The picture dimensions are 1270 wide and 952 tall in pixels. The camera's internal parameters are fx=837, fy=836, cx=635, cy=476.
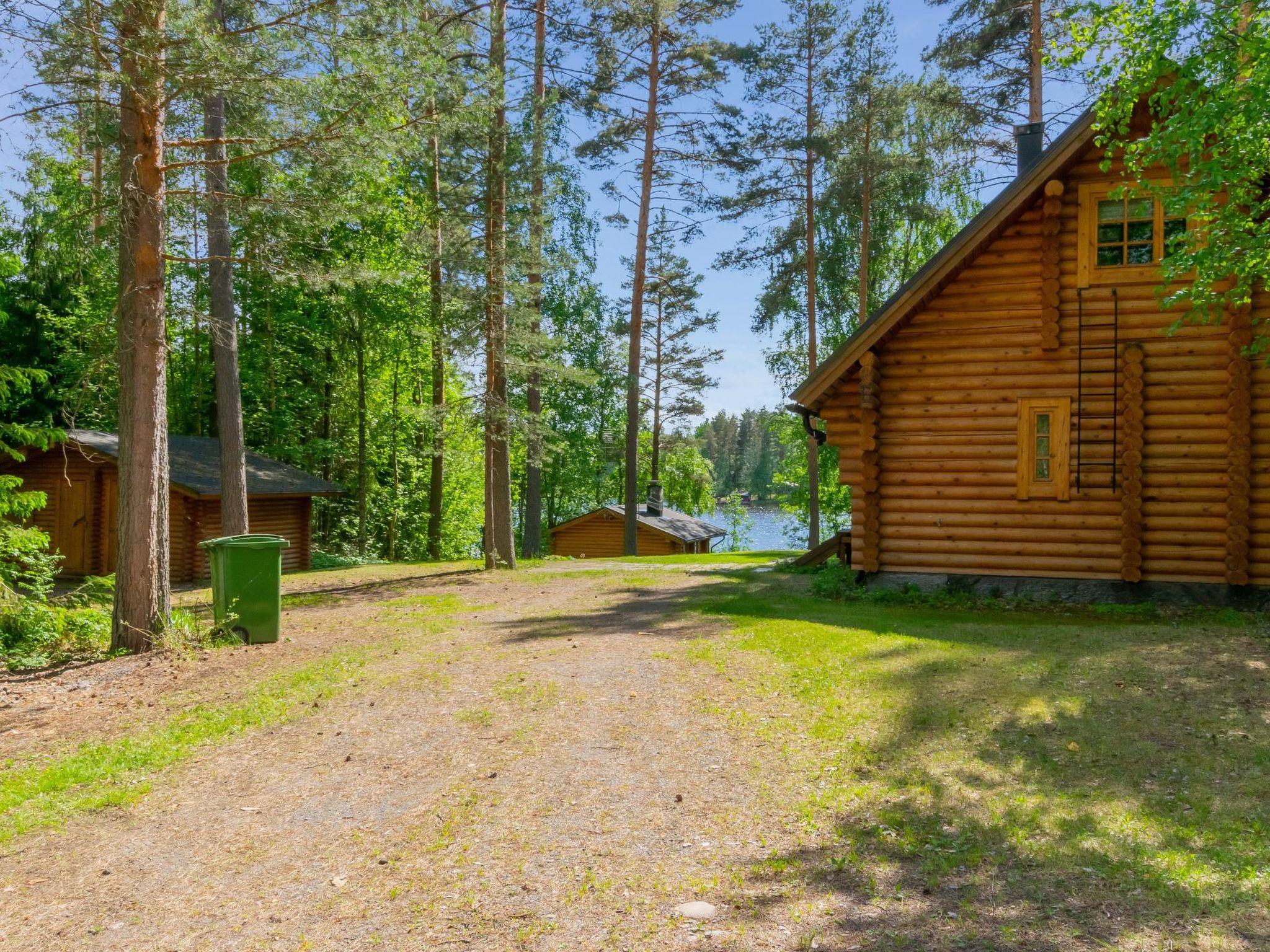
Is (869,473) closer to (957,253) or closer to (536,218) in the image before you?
(957,253)

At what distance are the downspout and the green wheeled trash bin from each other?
27.2 feet

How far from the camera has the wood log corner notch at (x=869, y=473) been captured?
44.1 feet

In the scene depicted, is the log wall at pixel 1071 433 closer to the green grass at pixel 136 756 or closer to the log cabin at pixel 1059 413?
the log cabin at pixel 1059 413

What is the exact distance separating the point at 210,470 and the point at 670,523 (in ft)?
62.0

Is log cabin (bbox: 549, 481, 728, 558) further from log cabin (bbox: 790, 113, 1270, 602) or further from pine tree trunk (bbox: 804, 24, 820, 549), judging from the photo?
log cabin (bbox: 790, 113, 1270, 602)

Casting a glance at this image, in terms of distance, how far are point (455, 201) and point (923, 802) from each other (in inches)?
676

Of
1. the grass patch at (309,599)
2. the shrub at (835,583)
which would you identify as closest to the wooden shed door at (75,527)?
the grass patch at (309,599)

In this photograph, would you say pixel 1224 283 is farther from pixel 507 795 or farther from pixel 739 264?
pixel 739 264

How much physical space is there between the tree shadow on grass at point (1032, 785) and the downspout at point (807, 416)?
17.1ft

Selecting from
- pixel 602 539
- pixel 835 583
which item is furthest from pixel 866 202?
pixel 602 539

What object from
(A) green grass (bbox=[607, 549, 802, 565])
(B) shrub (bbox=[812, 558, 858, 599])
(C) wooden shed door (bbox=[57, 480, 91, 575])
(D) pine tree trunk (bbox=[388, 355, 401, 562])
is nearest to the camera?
(B) shrub (bbox=[812, 558, 858, 599])

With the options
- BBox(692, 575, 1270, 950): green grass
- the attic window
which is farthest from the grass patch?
the attic window

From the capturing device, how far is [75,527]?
20188 millimetres

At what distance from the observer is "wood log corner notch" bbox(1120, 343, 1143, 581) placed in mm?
12281
